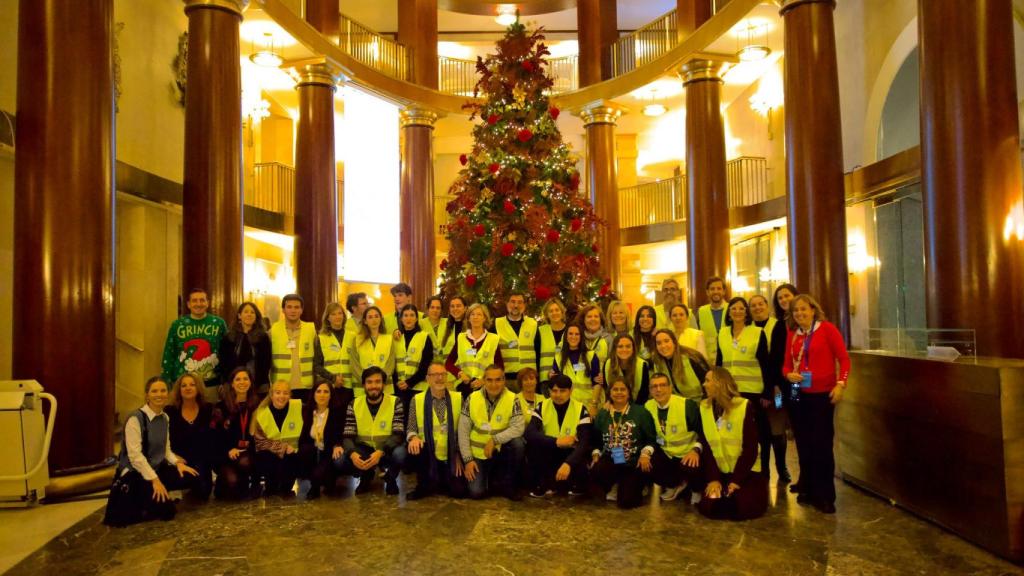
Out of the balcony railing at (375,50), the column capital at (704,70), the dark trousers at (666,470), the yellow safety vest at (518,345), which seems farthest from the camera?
the balcony railing at (375,50)

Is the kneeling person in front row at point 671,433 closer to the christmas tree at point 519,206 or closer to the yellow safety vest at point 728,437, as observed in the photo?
the yellow safety vest at point 728,437

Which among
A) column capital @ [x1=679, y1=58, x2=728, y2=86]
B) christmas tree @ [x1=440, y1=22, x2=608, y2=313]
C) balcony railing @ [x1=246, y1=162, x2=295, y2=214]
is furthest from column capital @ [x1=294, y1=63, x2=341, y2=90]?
column capital @ [x1=679, y1=58, x2=728, y2=86]

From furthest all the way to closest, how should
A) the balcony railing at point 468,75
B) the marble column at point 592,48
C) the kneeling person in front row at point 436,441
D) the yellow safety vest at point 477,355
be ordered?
the balcony railing at point 468,75
the marble column at point 592,48
the yellow safety vest at point 477,355
the kneeling person in front row at point 436,441

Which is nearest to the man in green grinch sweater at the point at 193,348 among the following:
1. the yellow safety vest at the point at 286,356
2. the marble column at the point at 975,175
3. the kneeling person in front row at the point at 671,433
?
the yellow safety vest at the point at 286,356

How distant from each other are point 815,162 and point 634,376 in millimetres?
5303

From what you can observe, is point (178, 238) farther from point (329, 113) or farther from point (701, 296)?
point (701, 296)

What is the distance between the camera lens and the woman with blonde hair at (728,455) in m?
5.37

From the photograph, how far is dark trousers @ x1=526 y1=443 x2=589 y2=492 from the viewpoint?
612cm

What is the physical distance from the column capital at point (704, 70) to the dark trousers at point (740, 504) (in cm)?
1052

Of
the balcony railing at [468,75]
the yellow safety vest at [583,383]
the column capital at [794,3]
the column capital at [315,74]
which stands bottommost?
the yellow safety vest at [583,383]

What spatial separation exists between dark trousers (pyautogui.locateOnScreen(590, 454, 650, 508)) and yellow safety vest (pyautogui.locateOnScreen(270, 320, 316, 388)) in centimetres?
292

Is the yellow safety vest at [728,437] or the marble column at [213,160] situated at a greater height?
the marble column at [213,160]

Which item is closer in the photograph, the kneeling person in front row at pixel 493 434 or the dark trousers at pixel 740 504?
the dark trousers at pixel 740 504

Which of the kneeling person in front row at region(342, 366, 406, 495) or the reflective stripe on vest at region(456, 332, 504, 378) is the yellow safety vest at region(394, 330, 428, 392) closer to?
the reflective stripe on vest at region(456, 332, 504, 378)
